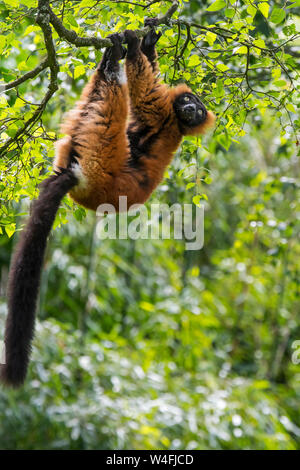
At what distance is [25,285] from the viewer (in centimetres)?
265

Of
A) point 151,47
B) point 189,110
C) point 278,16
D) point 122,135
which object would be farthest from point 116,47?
point 278,16

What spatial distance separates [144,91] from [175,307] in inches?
163

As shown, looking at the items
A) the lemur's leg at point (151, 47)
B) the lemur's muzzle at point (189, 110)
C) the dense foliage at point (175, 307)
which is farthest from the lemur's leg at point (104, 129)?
the lemur's muzzle at point (189, 110)

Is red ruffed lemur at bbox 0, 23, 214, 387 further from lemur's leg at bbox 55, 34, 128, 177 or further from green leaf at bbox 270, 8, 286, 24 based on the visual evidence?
green leaf at bbox 270, 8, 286, 24

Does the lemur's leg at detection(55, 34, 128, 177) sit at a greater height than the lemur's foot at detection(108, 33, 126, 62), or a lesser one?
lesser

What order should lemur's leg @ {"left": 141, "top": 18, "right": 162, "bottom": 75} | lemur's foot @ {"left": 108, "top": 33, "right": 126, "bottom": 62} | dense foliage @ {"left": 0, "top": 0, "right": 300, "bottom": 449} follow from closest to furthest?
1. lemur's foot @ {"left": 108, "top": 33, "right": 126, "bottom": 62}
2. lemur's leg @ {"left": 141, "top": 18, "right": 162, "bottom": 75}
3. dense foliage @ {"left": 0, "top": 0, "right": 300, "bottom": 449}

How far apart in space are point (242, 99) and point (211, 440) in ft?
13.1

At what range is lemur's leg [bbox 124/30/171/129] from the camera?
3.35 metres

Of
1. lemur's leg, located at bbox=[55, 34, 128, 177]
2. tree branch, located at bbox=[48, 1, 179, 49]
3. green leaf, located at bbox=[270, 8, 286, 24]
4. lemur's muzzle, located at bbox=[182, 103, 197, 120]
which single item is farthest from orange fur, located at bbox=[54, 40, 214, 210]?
green leaf, located at bbox=[270, 8, 286, 24]

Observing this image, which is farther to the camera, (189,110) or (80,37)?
(189,110)

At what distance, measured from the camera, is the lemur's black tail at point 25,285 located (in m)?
2.53

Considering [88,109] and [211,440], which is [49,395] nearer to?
[211,440]

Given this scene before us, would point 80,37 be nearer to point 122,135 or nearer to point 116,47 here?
point 116,47

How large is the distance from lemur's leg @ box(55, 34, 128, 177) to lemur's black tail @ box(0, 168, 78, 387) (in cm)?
36
